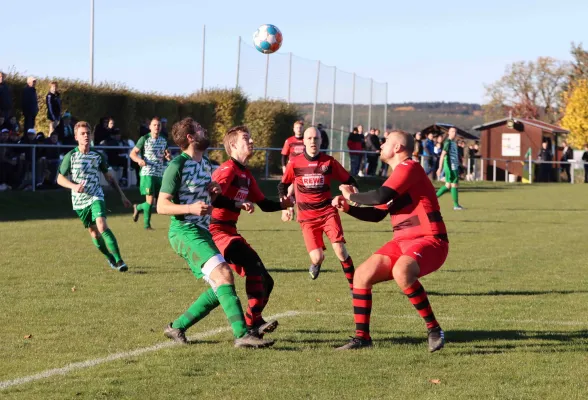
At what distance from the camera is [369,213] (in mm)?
7953

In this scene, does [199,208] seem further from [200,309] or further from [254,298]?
[254,298]

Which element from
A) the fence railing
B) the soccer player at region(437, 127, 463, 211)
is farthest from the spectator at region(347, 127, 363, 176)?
the soccer player at region(437, 127, 463, 211)

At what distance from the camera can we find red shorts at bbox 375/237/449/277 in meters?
7.34

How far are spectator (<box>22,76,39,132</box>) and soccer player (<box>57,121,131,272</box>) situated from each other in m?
10.9

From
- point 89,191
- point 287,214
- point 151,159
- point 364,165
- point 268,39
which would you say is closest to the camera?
point 287,214

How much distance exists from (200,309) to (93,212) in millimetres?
5101

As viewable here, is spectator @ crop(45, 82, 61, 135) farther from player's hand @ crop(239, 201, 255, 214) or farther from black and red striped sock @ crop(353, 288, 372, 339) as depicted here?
black and red striped sock @ crop(353, 288, 372, 339)

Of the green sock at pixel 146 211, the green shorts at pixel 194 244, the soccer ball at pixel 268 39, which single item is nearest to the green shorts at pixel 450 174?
the soccer ball at pixel 268 39

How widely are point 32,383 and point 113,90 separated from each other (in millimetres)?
24017

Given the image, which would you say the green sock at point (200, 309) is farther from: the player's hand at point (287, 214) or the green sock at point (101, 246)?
the green sock at point (101, 246)

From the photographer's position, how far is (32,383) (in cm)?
621

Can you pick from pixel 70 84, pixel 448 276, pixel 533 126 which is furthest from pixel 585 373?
pixel 533 126

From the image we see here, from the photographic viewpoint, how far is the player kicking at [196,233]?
23.8 feet

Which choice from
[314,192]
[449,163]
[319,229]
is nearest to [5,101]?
[449,163]
